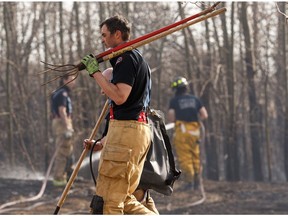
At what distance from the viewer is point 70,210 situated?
9.98 m

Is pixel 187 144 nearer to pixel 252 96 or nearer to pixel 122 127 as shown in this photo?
pixel 252 96

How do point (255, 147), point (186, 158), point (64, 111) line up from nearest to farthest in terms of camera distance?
point (64, 111) → point (186, 158) → point (255, 147)

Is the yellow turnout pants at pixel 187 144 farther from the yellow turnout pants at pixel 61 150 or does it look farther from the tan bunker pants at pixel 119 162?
the tan bunker pants at pixel 119 162

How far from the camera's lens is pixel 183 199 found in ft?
37.4

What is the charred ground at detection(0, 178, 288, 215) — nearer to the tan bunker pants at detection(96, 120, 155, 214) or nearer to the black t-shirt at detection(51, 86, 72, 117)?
the black t-shirt at detection(51, 86, 72, 117)

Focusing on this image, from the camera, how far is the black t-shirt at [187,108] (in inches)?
474

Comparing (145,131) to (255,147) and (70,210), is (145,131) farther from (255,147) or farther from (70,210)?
(255,147)

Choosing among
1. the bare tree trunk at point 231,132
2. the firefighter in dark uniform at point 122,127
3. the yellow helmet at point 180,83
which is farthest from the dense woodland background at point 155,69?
the firefighter in dark uniform at point 122,127

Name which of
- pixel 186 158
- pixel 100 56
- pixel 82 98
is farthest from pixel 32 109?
pixel 100 56

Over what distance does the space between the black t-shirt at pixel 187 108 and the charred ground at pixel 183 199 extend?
1.29 meters

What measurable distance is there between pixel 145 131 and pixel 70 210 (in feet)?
17.9

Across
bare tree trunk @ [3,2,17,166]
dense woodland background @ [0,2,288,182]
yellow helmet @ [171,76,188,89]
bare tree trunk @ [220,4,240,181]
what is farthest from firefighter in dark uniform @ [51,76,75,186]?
bare tree trunk @ [3,2,17,166]

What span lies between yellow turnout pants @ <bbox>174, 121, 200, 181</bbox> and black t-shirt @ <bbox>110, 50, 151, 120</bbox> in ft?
24.5

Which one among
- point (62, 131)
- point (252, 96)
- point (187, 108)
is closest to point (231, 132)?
point (252, 96)
